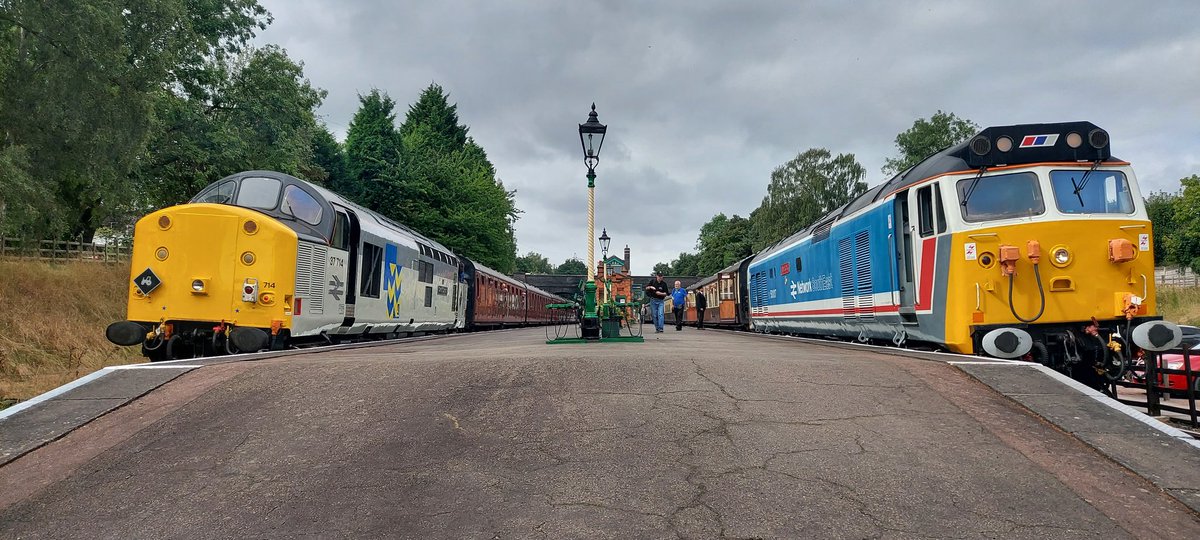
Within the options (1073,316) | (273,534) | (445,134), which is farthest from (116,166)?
(445,134)

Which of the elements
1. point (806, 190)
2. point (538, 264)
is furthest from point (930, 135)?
point (538, 264)

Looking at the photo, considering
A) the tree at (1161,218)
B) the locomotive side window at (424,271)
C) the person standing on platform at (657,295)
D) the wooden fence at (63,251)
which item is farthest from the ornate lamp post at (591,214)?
the tree at (1161,218)

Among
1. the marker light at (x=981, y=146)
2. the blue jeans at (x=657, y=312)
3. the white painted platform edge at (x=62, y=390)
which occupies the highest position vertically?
the marker light at (x=981, y=146)

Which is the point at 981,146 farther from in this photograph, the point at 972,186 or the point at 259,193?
the point at 259,193

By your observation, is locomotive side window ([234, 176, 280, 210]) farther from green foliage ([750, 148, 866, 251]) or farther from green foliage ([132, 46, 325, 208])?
green foliage ([750, 148, 866, 251])

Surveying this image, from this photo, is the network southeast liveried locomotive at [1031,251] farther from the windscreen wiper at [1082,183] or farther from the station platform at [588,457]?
the station platform at [588,457]

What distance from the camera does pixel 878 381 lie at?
6.02 meters

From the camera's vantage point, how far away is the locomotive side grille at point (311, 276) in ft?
34.7

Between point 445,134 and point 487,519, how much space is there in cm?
5598

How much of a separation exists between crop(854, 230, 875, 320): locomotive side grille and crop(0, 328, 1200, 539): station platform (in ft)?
17.9

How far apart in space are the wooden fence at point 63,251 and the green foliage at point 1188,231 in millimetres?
60395

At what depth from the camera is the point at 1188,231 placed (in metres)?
42.9

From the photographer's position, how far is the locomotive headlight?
8125mm

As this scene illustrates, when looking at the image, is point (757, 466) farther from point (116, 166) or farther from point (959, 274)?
point (116, 166)
